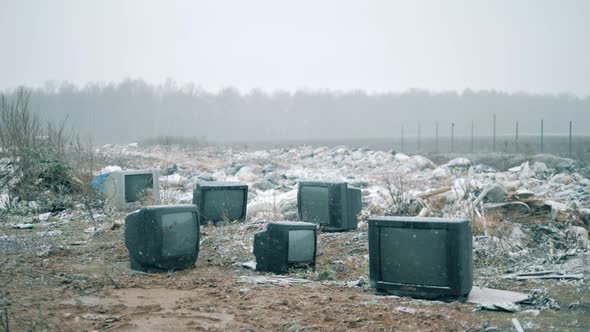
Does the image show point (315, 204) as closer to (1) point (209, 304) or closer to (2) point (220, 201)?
(2) point (220, 201)

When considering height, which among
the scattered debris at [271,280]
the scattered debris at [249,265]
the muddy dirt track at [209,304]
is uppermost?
the muddy dirt track at [209,304]

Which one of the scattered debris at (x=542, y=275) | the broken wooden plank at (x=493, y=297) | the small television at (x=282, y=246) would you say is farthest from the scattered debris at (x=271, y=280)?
the scattered debris at (x=542, y=275)

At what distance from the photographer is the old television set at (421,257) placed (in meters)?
4.17

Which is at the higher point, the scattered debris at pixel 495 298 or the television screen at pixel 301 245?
the television screen at pixel 301 245

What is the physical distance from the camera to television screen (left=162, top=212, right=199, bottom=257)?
5.29 m

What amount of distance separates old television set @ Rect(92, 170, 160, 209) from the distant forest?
162 feet

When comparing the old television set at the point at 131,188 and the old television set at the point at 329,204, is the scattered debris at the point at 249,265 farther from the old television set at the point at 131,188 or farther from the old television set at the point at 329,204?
the old television set at the point at 131,188

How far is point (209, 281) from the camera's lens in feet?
15.9

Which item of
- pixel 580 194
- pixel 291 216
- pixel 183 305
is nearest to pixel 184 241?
pixel 183 305

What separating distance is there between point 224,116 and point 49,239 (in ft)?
203

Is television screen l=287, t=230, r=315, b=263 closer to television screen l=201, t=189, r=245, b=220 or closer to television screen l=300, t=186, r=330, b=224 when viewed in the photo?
television screen l=300, t=186, r=330, b=224

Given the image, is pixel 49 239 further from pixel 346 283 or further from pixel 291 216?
pixel 346 283

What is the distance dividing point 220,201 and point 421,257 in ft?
13.9

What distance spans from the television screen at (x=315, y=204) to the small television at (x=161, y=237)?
235cm
